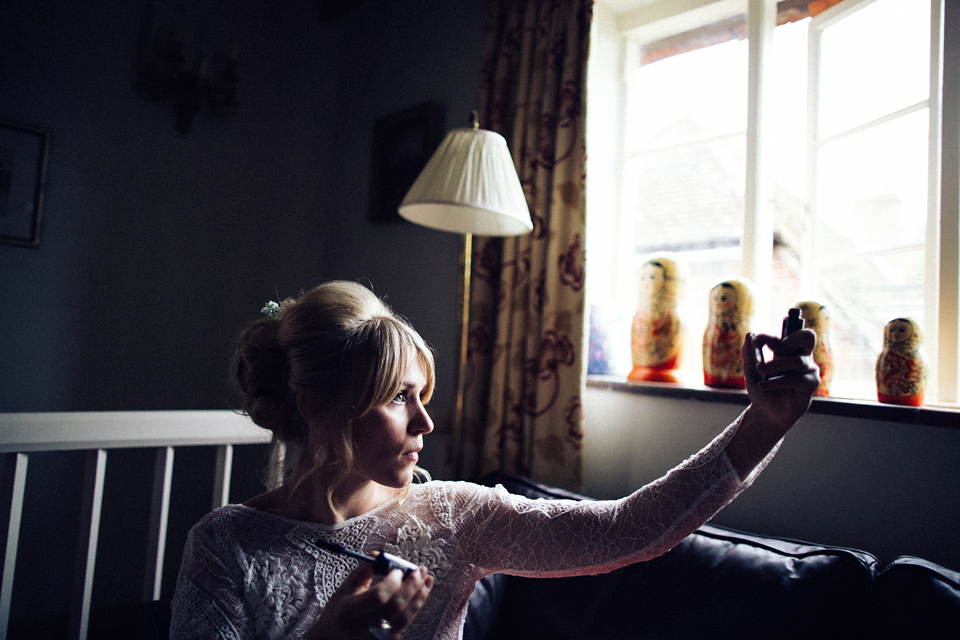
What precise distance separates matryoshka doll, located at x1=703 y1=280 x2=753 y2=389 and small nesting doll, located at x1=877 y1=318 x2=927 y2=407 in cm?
29

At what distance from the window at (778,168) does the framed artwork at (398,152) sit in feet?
2.49

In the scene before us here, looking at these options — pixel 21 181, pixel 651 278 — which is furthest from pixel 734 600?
pixel 21 181

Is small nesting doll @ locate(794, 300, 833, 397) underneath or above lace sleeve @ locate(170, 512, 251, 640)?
above

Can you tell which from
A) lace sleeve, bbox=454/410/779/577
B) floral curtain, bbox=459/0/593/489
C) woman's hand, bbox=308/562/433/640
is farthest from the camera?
floral curtain, bbox=459/0/593/489

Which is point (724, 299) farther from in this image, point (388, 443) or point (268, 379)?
point (268, 379)

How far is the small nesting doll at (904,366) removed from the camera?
4.17 ft

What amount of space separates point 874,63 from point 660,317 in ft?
2.78

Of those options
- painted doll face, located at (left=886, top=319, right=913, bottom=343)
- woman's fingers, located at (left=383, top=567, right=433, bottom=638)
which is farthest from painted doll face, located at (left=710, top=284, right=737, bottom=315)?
woman's fingers, located at (left=383, top=567, right=433, bottom=638)

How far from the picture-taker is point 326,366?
996 mm

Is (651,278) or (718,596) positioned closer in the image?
(718,596)

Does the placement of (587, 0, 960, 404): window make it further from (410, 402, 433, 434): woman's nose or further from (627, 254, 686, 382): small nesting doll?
(410, 402, 433, 434): woman's nose

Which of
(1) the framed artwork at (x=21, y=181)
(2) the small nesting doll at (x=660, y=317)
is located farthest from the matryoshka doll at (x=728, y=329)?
(1) the framed artwork at (x=21, y=181)

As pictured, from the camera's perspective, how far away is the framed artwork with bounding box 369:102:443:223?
2.57 metres

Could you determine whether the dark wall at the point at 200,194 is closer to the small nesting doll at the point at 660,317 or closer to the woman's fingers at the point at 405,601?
the small nesting doll at the point at 660,317
